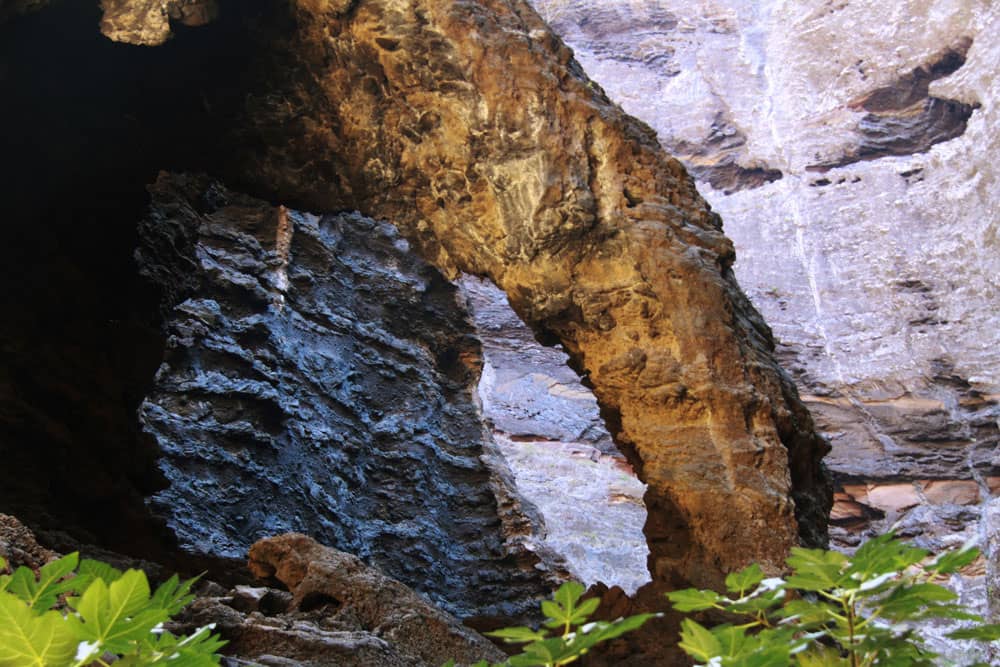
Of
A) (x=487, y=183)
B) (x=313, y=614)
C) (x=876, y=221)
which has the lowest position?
(x=313, y=614)

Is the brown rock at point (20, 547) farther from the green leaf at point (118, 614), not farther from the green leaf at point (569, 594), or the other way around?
the green leaf at point (569, 594)

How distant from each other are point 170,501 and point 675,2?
17029mm

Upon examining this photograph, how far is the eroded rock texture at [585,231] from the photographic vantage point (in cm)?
456

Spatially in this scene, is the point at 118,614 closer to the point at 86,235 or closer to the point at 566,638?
the point at 566,638

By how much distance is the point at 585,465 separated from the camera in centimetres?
1429

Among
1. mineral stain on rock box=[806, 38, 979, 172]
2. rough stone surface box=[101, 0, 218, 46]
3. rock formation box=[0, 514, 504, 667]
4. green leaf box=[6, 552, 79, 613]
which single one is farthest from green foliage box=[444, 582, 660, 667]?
mineral stain on rock box=[806, 38, 979, 172]

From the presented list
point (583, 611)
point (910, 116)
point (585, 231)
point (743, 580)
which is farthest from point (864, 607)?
point (910, 116)

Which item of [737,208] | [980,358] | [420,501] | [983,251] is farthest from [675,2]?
[420,501]

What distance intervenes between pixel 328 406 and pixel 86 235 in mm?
4989

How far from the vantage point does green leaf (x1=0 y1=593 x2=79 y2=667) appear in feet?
2.48

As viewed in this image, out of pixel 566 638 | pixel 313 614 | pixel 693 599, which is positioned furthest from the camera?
pixel 313 614

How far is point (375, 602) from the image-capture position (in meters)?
4.23

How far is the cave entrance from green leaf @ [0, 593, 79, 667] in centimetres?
1041

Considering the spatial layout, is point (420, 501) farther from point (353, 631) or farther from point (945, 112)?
point (945, 112)
